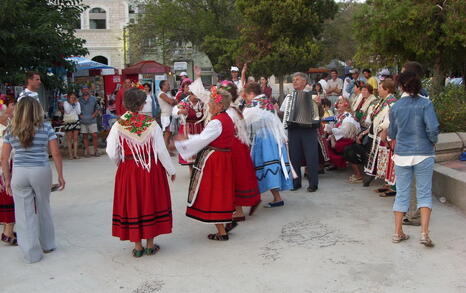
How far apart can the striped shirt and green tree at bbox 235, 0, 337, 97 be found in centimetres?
1792

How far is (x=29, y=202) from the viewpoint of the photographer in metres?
5.23

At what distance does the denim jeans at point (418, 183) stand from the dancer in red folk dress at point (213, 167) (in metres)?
1.69

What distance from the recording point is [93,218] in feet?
22.6

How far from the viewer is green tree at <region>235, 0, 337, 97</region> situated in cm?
2217

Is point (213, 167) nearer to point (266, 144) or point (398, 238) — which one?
point (266, 144)

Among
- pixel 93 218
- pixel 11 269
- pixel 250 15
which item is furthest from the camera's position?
pixel 250 15

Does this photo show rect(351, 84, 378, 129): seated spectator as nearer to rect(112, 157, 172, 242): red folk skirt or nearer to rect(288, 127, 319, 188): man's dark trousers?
rect(288, 127, 319, 188): man's dark trousers

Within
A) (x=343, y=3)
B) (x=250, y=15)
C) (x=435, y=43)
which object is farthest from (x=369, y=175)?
(x=343, y=3)

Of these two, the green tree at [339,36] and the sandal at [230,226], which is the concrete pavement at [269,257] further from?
the green tree at [339,36]

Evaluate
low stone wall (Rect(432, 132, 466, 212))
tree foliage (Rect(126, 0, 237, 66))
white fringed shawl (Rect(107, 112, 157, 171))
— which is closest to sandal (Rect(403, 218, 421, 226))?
low stone wall (Rect(432, 132, 466, 212))

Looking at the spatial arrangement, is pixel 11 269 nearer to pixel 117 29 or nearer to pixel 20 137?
pixel 20 137

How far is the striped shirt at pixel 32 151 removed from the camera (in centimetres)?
518

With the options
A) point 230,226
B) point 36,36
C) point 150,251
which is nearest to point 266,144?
point 230,226

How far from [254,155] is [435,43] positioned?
521cm
